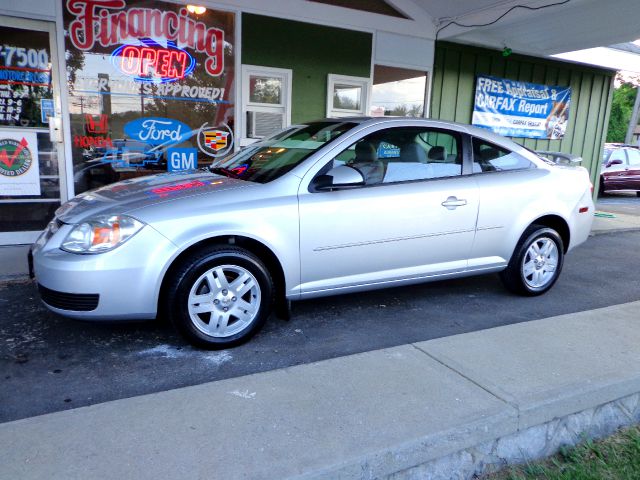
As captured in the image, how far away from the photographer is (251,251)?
3656 millimetres

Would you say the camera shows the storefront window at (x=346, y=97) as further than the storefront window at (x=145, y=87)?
Yes

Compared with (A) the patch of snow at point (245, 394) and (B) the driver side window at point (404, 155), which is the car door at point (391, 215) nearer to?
(B) the driver side window at point (404, 155)

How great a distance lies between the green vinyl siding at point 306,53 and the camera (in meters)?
7.21

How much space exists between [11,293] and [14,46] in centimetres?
313

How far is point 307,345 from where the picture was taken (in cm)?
371

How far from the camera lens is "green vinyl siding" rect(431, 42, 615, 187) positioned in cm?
908

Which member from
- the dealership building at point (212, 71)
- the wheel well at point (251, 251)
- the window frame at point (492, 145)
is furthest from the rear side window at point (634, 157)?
the wheel well at point (251, 251)

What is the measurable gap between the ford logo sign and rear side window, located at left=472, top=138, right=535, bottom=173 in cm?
418

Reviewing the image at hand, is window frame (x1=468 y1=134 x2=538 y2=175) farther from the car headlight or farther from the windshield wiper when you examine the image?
the car headlight

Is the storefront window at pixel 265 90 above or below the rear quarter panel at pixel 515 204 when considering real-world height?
above

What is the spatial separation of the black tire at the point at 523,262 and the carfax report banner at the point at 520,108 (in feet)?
17.2

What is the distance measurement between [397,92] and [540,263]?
4.73 meters

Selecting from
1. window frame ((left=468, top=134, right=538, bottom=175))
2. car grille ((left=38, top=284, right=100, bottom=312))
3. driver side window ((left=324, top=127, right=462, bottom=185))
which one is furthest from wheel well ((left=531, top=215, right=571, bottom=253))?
car grille ((left=38, top=284, right=100, bottom=312))

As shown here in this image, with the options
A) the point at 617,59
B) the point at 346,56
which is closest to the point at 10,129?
the point at 346,56
